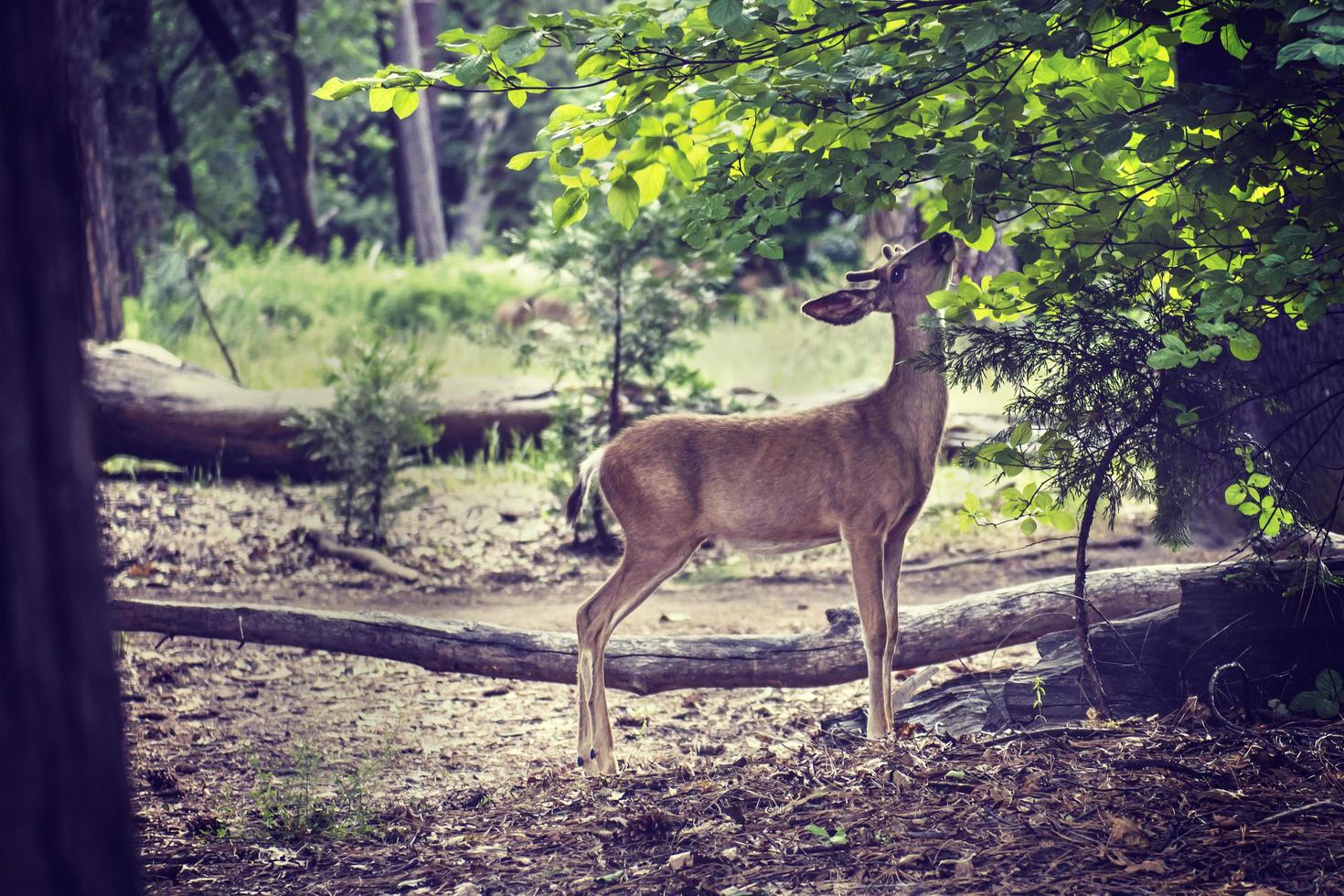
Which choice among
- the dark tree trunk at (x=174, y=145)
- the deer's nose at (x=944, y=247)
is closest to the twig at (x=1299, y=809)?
the deer's nose at (x=944, y=247)

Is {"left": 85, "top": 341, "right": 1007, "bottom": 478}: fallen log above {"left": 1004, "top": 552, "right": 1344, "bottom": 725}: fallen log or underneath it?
above

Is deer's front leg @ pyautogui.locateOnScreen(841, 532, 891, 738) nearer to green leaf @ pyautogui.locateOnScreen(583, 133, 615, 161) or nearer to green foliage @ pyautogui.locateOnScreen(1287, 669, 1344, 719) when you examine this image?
green foliage @ pyautogui.locateOnScreen(1287, 669, 1344, 719)

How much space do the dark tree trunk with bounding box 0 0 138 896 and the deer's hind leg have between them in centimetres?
299

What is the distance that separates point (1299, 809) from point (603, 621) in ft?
8.98

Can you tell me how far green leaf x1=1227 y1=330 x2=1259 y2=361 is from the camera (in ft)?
12.7

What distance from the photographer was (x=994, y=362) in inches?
181

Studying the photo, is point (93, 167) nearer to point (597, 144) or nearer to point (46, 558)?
point (597, 144)

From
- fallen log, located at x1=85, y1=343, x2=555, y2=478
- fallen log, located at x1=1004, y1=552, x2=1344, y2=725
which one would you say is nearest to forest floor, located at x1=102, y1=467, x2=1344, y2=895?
fallen log, located at x1=1004, y1=552, x2=1344, y2=725

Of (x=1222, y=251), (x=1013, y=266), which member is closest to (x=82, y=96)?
(x=1013, y=266)

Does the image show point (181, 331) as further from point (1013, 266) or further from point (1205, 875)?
point (1205, 875)

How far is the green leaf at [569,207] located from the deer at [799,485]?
1.11 metres

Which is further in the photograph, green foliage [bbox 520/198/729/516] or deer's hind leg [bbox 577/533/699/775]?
green foliage [bbox 520/198/729/516]

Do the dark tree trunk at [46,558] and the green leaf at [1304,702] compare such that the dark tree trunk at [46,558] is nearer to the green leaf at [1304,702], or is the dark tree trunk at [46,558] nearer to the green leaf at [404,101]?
the green leaf at [404,101]

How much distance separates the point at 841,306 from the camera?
5.42 metres
